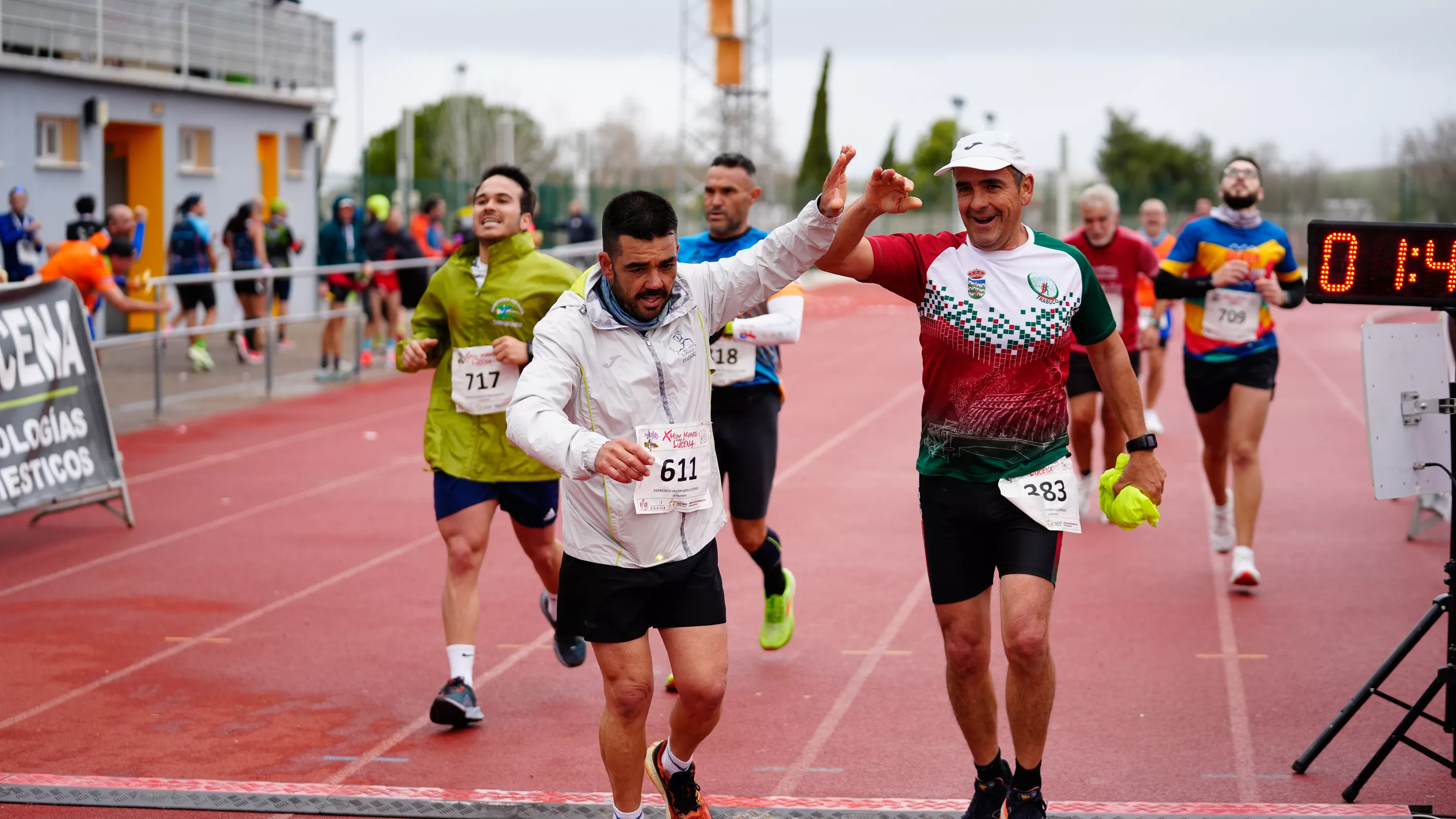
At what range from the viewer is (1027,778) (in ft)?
15.6

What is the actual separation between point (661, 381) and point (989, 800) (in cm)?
172

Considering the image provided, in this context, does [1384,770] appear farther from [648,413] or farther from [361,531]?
[361,531]

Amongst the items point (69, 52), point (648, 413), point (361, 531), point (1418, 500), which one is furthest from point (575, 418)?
point (69, 52)

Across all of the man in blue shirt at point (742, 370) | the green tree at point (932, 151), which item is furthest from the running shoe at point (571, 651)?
the green tree at point (932, 151)

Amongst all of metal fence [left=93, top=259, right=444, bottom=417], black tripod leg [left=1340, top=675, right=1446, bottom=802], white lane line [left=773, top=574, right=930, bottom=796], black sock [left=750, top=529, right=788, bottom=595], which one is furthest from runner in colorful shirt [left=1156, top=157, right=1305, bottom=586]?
metal fence [left=93, top=259, right=444, bottom=417]

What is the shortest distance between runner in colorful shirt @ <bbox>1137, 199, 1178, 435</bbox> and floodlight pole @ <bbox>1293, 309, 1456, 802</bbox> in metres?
6.61

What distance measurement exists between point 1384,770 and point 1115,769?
0.93m

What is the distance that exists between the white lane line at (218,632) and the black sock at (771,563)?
2.69 meters

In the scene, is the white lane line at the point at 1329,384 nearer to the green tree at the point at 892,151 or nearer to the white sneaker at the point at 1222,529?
the white sneaker at the point at 1222,529

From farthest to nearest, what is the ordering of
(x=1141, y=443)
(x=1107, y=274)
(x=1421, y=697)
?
1. (x=1107, y=274)
2. (x=1421, y=697)
3. (x=1141, y=443)

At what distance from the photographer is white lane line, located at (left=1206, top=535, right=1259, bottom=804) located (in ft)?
17.8

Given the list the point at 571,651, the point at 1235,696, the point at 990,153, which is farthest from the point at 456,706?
the point at 1235,696

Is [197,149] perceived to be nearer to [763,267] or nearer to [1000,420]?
[763,267]

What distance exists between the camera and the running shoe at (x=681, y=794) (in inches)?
189
